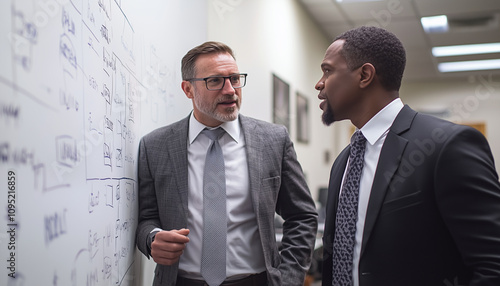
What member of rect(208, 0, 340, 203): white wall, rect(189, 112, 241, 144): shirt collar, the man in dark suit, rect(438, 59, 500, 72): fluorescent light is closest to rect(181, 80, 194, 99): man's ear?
rect(189, 112, 241, 144): shirt collar

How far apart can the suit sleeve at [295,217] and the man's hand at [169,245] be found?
0.40 m

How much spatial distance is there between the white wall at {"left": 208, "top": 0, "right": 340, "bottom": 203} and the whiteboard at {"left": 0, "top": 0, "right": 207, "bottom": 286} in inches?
46.8

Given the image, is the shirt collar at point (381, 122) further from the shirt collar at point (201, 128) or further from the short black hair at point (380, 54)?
the shirt collar at point (201, 128)

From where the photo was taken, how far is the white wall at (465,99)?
301 inches

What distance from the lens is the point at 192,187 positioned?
1.51 metres

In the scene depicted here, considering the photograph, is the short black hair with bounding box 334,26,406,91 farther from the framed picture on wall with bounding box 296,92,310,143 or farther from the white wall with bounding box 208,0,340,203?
the framed picture on wall with bounding box 296,92,310,143

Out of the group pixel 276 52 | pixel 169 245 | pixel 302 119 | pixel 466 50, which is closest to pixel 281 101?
pixel 276 52

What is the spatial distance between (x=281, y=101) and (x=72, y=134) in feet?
9.82

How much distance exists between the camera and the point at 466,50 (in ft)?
20.0

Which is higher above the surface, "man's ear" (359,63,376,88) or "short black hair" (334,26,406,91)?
"short black hair" (334,26,406,91)

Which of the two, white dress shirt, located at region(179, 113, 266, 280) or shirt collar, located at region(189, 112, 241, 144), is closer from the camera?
white dress shirt, located at region(179, 113, 266, 280)

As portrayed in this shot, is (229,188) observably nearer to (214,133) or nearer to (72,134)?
(214,133)

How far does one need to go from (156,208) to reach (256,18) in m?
2.07

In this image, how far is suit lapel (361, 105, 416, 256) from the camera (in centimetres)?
112
